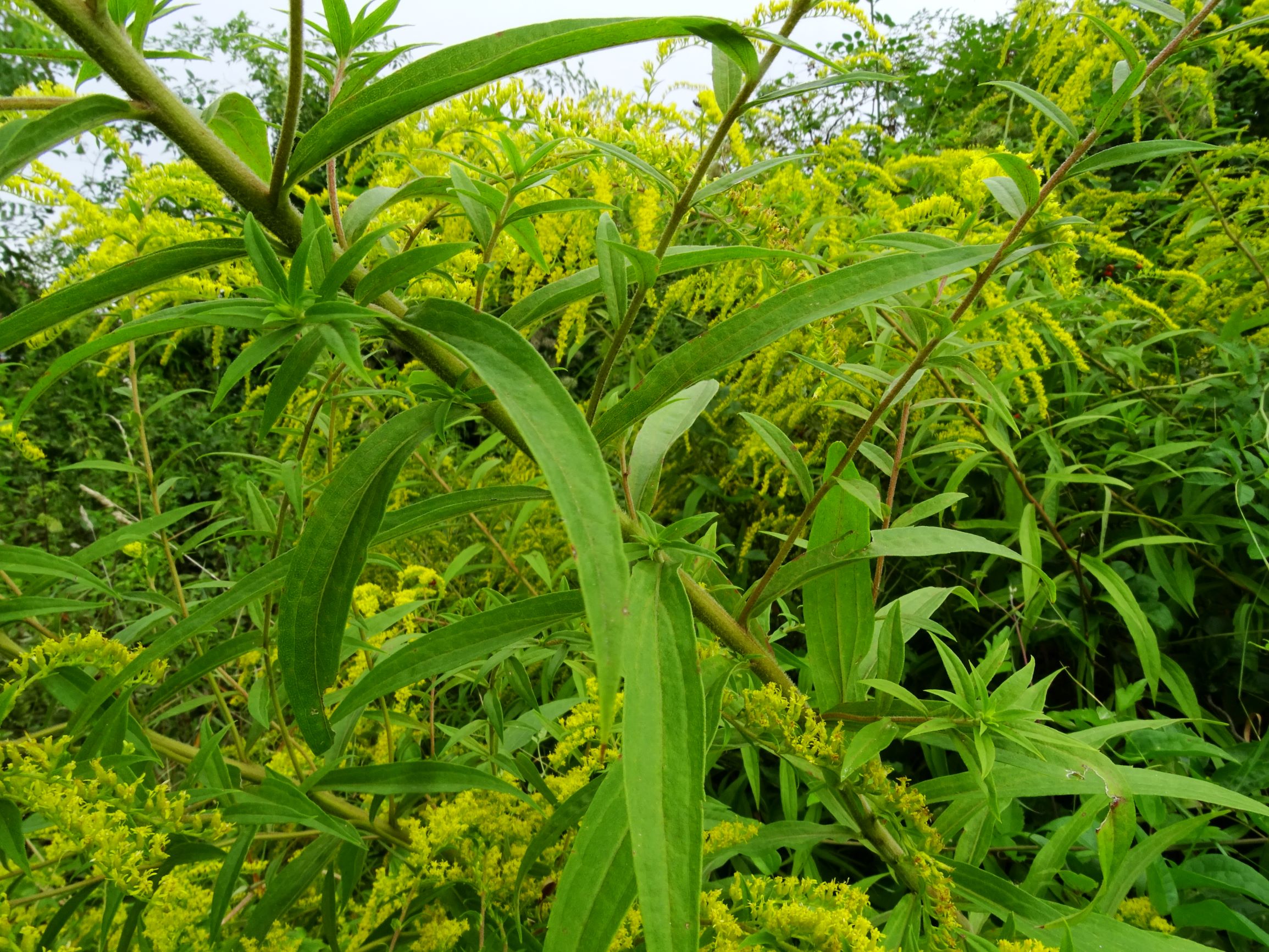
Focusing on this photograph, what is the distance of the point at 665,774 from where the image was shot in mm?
370

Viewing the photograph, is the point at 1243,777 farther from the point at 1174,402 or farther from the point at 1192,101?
the point at 1192,101

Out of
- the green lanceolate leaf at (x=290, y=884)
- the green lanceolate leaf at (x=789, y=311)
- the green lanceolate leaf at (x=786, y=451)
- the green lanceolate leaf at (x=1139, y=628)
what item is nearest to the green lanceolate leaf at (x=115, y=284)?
the green lanceolate leaf at (x=789, y=311)

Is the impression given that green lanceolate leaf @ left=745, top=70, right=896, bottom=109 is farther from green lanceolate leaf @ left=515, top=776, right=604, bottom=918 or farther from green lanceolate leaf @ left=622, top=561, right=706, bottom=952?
green lanceolate leaf @ left=515, top=776, right=604, bottom=918

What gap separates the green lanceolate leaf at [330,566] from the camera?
459 mm

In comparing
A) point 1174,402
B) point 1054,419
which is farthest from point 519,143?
point 1174,402

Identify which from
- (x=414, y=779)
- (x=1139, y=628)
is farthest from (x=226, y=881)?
(x=1139, y=628)

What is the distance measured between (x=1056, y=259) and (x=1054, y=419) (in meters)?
0.62

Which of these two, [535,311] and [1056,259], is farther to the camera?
[1056,259]

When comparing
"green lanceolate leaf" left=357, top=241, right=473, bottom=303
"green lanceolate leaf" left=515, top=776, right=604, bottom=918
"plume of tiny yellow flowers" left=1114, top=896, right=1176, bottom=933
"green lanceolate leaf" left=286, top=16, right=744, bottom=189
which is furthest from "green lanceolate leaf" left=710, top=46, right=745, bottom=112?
"plume of tiny yellow flowers" left=1114, top=896, right=1176, bottom=933

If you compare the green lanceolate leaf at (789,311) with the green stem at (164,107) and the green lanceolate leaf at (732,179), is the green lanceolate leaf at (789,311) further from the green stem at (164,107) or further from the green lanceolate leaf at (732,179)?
the green stem at (164,107)

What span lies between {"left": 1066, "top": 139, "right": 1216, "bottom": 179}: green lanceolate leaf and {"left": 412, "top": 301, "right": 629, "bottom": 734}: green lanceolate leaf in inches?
18.5

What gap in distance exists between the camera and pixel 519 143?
3.29ft

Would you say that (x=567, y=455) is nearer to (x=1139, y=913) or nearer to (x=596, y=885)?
(x=596, y=885)

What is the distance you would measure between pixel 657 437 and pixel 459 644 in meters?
0.24
